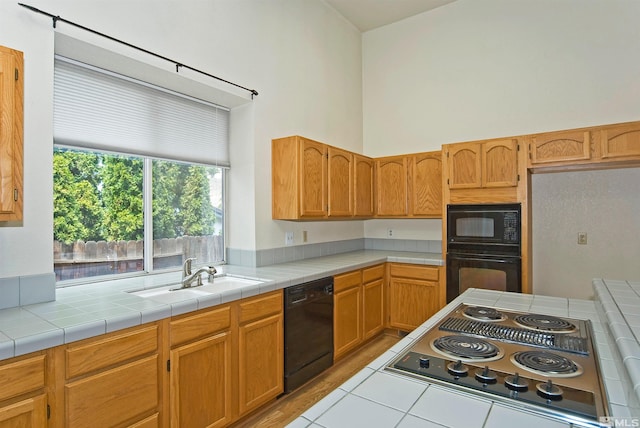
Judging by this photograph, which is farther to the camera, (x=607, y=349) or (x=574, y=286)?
(x=574, y=286)

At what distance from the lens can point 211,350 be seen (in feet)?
6.73

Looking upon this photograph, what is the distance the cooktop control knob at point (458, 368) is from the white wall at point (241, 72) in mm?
2057

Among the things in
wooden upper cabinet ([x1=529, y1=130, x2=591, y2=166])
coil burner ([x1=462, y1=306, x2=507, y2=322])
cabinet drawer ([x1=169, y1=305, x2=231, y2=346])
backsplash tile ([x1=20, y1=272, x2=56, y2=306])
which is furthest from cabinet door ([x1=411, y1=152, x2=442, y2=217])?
backsplash tile ([x1=20, y1=272, x2=56, y2=306])

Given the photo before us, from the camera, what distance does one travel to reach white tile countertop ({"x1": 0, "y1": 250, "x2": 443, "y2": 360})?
55.1 inches

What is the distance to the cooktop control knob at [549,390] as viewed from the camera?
89 cm

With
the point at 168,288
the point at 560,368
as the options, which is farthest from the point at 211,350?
the point at 560,368

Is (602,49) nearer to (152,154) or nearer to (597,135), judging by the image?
(597,135)

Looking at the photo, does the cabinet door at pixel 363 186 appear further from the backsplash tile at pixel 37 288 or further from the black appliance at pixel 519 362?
the backsplash tile at pixel 37 288

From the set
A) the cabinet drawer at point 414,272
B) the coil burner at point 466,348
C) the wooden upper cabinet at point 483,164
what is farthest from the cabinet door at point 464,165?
the coil burner at point 466,348

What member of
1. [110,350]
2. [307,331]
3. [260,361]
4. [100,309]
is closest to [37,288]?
[100,309]

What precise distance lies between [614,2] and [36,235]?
195 inches

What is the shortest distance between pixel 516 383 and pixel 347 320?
2371 mm

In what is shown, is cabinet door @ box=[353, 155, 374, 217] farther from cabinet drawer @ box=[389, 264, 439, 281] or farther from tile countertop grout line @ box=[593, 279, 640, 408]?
tile countertop grout line @ box=[593, 279, 640, 408]

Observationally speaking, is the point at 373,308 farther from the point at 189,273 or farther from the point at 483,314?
the point at 483,314
